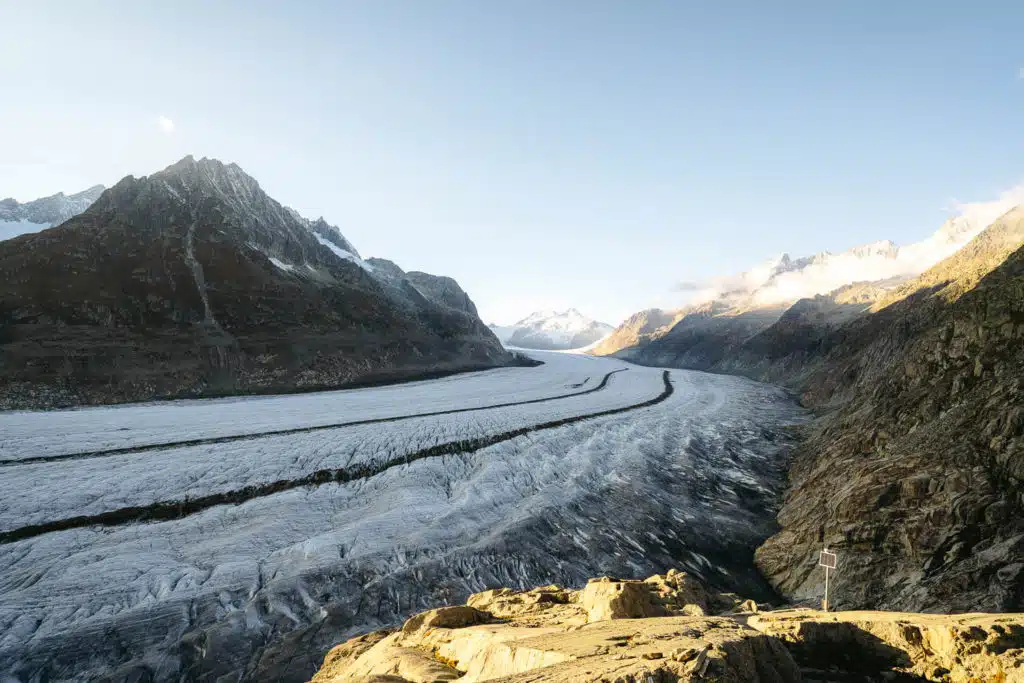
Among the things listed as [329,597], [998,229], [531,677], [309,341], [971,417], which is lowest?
[329,597]

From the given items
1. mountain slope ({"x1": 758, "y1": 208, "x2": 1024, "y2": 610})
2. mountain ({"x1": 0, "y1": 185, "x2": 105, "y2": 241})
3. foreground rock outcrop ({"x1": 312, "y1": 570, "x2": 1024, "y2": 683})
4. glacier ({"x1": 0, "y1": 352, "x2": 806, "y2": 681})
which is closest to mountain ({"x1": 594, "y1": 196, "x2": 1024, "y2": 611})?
mountain slope ({"x1": 758, "y1": 208, "x2": 1024, "y2": 610})

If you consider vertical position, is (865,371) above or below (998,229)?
below

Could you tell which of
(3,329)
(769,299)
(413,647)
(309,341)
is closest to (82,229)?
(3,329)

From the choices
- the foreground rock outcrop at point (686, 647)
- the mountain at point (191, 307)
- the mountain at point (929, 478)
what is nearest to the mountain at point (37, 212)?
the mountain at point (191, 307)

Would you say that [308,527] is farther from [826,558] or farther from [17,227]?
[17,227]

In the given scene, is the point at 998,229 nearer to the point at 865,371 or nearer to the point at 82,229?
the point at 865,371

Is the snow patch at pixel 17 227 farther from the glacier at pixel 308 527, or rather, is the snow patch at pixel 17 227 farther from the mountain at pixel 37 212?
the glacier at pixel 308 527

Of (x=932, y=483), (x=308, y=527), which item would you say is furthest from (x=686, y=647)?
(x=308, y=527)
